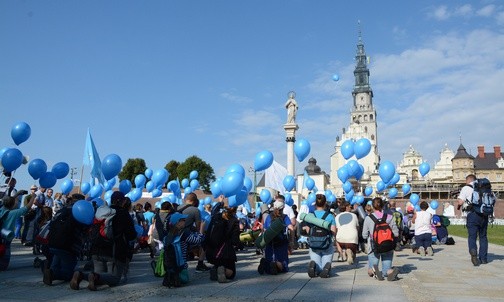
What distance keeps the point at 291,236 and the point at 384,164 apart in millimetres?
5673

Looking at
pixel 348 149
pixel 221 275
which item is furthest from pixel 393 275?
pixel 348 149

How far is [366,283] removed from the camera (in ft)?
24.8

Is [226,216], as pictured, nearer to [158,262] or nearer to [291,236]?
[158,262]

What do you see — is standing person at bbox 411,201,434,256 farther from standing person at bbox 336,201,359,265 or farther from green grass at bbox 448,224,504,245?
green grass at bbox 448,224,504,245

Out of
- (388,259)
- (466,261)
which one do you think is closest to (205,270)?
(388,259)

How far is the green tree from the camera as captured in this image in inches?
2721

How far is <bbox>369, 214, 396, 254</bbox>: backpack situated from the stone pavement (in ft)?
2.01

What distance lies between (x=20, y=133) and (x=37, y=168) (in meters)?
1.72

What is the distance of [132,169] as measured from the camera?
219 ft

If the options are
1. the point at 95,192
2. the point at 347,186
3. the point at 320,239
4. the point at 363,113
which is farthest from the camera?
the point at 363,113

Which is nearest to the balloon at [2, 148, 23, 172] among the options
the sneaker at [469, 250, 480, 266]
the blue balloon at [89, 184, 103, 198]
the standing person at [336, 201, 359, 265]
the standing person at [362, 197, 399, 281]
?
the blue balloon at [89, 184, 103, 198]

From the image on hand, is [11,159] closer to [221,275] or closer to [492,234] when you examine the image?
[221,275]

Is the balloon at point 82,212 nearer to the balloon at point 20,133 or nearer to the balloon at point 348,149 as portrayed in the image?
the balloon at point 20,133

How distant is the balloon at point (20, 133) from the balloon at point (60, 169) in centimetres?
132
